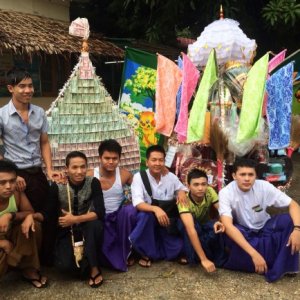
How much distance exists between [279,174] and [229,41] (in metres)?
1.54

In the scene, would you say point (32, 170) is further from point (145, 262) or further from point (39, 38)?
point (39, 38)

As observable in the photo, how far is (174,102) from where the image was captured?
4.09 metres

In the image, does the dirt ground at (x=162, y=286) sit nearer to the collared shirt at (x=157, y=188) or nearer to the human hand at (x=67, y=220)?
the human hand at (x=67, y=220)

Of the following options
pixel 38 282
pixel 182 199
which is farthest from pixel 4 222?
pixel 182 199

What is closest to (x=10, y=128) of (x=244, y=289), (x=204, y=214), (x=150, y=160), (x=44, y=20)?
(x=150, y=160)

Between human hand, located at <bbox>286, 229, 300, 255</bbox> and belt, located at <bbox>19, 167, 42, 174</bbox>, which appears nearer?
human hand, located at <bbox>286, 229, 300, 255</bbox>

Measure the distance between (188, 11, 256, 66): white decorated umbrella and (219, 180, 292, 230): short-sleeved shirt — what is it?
1.75 metres

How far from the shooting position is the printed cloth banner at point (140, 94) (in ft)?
15.9

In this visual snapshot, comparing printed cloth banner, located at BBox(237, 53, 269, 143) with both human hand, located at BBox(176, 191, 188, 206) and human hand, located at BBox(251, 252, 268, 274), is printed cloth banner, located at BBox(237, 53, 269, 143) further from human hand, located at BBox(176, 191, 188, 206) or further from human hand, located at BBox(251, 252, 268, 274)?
human hand, located at BBox(251, 252, 268, 274)

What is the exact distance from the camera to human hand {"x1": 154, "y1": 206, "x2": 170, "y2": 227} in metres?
2.79

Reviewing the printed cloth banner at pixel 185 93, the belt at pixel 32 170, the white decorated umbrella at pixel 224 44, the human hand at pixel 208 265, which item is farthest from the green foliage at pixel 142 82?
the human hand at pixel 208 265

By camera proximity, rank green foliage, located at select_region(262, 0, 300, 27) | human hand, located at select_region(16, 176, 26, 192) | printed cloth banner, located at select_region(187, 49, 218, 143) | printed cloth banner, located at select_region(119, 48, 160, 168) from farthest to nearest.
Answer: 1. green foliage, located at select_region(262, 0, 300, 27)
2. printed cloth banner, located at select_region(119, 48, 160, 168)
3. printed cloth banner, located at select_region(187, 49, 218, 143)
4. human hand, located at select_region(16, 176, 26, 192)

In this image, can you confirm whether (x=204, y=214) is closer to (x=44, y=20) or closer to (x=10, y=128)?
(x=10, y=128)

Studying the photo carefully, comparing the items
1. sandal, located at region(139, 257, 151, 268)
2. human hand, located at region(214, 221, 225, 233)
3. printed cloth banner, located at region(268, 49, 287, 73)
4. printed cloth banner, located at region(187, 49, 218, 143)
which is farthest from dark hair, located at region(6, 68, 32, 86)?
printed cloth banner, located at region(268, 49, 287, 73)
